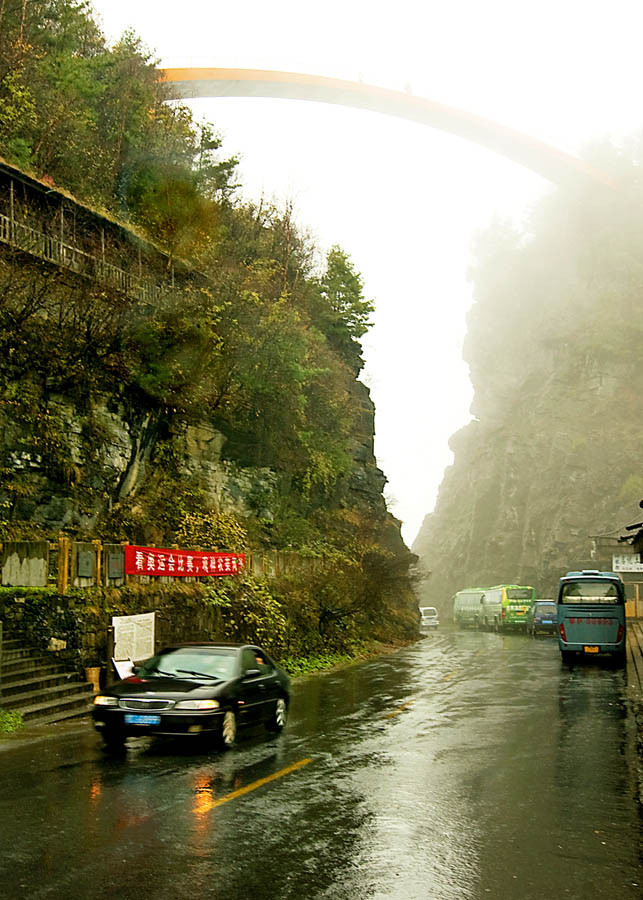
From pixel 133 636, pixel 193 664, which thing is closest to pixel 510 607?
pixel 133 636

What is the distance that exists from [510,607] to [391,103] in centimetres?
4492

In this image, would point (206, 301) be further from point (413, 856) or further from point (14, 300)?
point (413, 856)

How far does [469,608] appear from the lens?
2483 inches

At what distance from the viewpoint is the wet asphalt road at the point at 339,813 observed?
19.4 ft

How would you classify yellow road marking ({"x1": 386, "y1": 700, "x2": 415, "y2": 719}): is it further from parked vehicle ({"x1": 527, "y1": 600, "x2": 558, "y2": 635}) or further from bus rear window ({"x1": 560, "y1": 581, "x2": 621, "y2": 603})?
parked vehicle ({"x1": 527, "y1": 600, "x2": 558, "y2": 635})

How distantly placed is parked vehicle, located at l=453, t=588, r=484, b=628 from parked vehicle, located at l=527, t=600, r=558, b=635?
348 inches

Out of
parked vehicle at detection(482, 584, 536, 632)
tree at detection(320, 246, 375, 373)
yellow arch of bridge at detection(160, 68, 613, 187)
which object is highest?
yellow arch of bridge at detection(160, 68, 613, 187)

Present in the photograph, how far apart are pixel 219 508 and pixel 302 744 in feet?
58.1

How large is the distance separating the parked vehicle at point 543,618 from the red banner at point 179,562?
97.8 feet

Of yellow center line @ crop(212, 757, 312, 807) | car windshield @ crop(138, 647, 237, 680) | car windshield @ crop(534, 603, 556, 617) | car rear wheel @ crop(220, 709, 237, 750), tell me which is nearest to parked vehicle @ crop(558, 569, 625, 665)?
car windshield @ crop(138, 647, 237, 680)

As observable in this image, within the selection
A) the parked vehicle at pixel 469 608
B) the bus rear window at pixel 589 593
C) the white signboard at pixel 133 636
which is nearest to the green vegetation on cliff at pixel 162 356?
the white signboard at pixel 133 636

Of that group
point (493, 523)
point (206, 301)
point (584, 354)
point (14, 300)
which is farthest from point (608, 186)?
point (14, 300)

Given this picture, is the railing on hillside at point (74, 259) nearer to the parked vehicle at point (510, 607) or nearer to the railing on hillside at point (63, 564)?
the railing on hillside at point (63, 564)

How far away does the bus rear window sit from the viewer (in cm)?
2881
